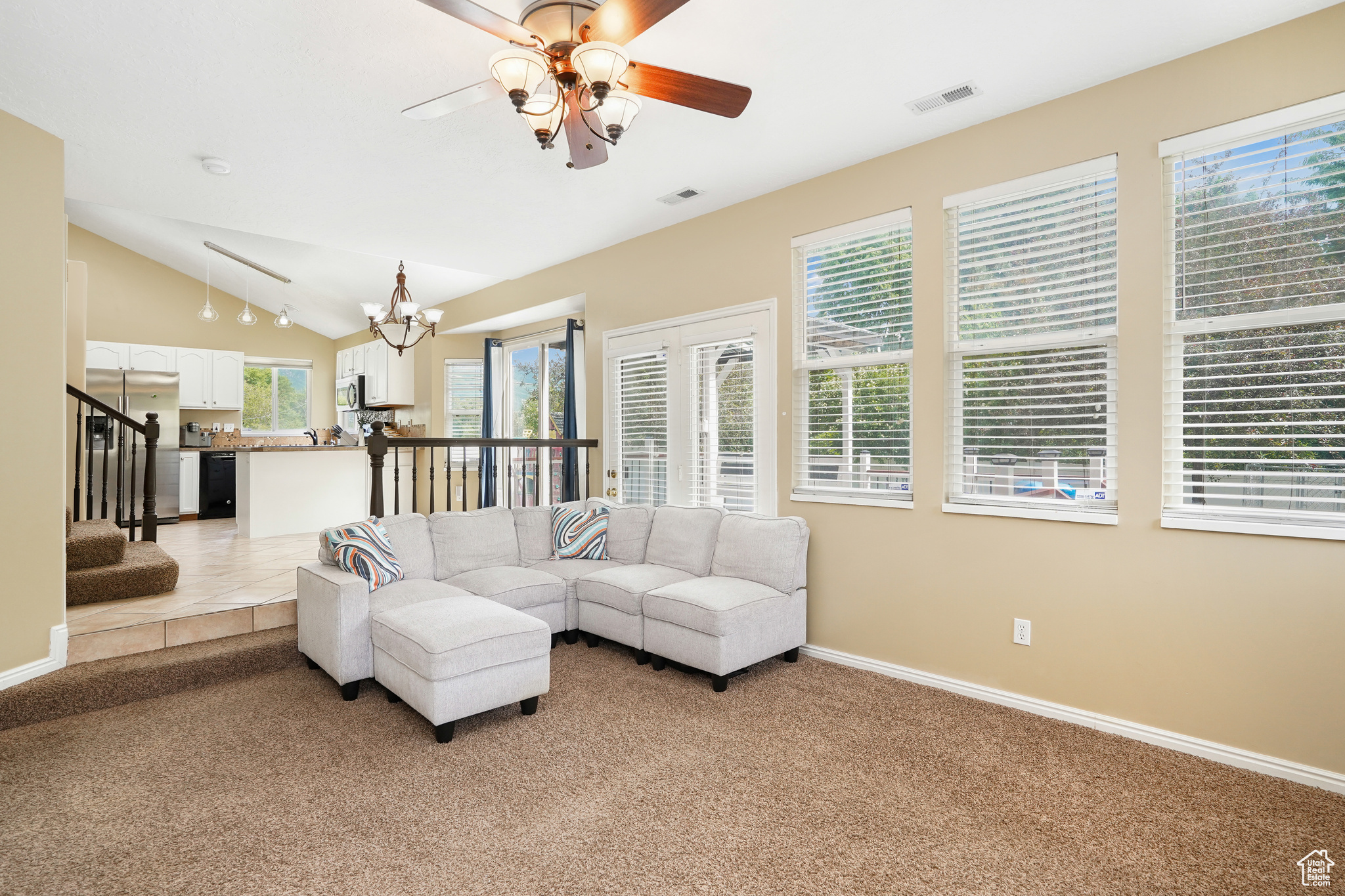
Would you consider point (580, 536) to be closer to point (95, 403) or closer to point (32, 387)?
point (32, 387)

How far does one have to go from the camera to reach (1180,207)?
8.59ft

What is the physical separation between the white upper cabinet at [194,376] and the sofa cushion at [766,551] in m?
7.61

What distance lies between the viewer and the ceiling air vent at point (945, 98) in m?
2.78

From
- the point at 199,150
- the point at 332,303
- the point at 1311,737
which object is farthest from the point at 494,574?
the point at 332,303

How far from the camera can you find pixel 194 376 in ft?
26.6

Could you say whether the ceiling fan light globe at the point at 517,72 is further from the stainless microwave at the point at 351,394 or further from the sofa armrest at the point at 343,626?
the stainless microwave at the point at 351,394

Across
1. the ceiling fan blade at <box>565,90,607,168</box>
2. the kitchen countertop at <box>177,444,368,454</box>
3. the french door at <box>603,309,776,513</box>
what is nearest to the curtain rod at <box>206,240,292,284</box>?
the kitchen countertop at <box>177,444,368,454</box>

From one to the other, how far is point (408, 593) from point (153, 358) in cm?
688

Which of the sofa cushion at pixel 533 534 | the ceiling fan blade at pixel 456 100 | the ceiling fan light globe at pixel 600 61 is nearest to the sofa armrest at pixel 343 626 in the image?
the sofa cushion at pixel 533 534

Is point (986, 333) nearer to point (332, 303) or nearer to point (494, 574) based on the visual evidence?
point (494, 574)

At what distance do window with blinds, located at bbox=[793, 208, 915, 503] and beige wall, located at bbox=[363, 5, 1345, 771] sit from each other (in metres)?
0.09

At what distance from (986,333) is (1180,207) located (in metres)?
0.85

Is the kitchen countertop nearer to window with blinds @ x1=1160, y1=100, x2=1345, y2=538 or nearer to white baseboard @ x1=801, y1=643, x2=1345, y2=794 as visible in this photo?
white baseboard @ x1=801, y1=643, x2=1345, y2=794

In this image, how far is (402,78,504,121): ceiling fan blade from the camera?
6.87ft
